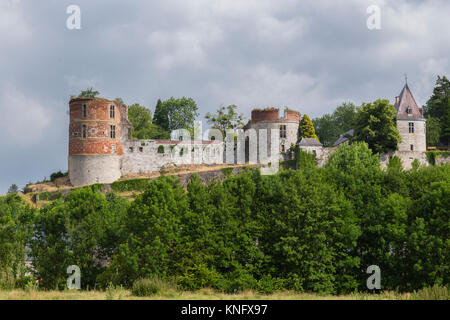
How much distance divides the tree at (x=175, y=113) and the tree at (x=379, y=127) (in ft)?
134

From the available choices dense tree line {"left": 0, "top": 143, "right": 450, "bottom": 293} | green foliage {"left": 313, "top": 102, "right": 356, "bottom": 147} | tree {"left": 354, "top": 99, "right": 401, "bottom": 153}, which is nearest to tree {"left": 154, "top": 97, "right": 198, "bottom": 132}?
green foliage {"left": 313, "top": 102, "right": 356, "bottom": 147}

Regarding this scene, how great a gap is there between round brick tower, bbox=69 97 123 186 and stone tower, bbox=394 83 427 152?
1447 inches

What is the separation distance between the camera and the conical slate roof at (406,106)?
57.7 m

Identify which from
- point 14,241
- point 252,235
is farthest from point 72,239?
point 252,235

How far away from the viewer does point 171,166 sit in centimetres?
6094

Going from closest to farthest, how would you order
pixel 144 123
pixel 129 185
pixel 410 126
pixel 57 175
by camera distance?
pixel 129 185 < pixel 410 126 < pixel 57 175 < pixel 144 123

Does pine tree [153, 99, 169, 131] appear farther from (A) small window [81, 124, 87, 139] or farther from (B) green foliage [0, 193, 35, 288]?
(B) green foliage [0, 193, 35, 288]

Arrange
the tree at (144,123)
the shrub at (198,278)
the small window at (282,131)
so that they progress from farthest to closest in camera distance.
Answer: the tree at (144,123) → the small window at (282,131) → the shrub at (198,278)

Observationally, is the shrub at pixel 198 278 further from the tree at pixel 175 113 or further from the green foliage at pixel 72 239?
the tree at pixel 175 113

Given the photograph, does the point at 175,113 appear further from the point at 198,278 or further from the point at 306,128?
the point at 198,278

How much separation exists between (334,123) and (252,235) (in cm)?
7204

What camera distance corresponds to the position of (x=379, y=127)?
5559 centimetres

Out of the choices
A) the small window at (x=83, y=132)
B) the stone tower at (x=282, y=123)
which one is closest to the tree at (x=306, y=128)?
the stone tower at (x=282, y=123)
